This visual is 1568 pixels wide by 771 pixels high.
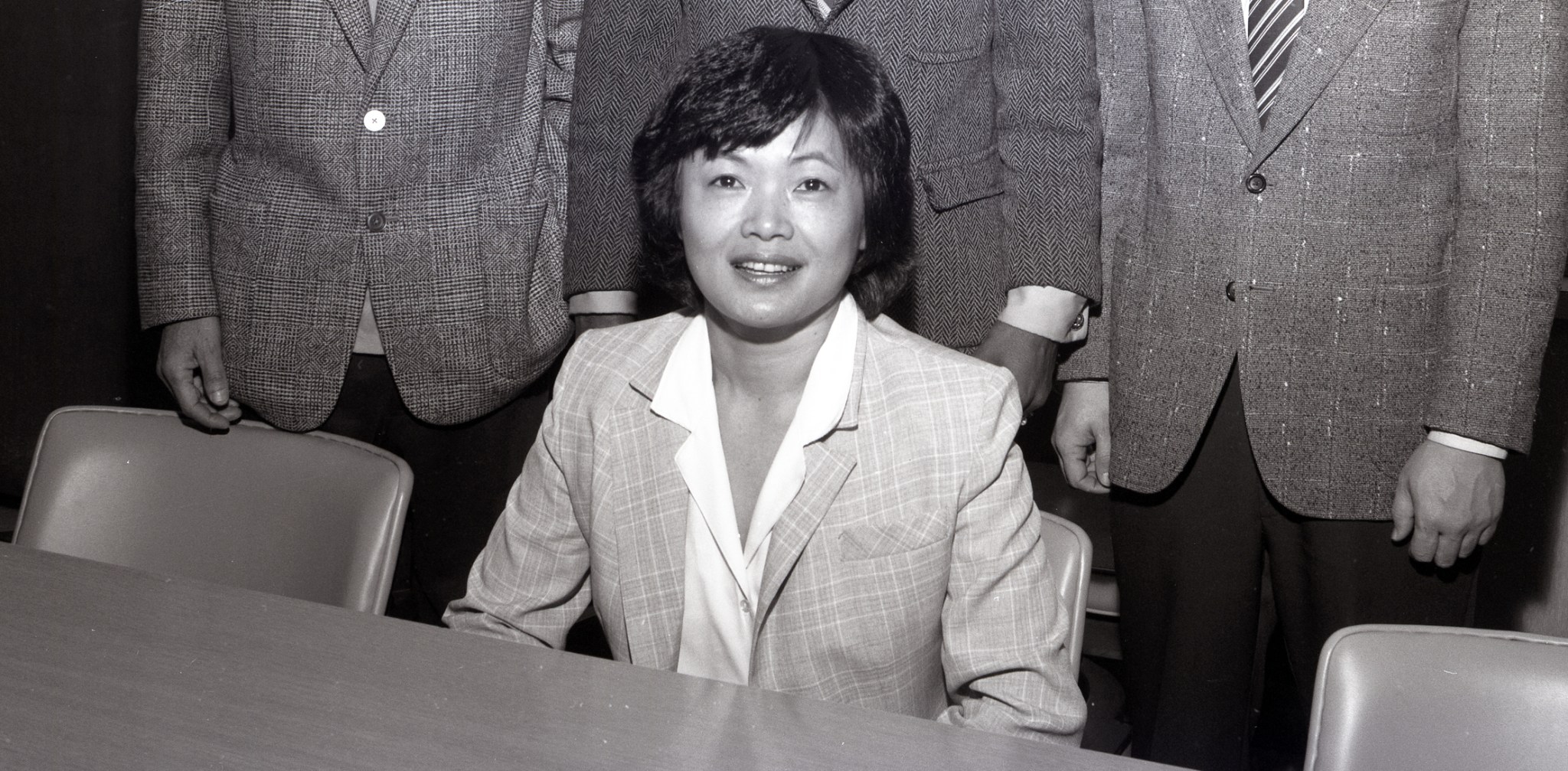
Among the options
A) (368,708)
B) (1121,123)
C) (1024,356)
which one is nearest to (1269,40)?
(1121,123)

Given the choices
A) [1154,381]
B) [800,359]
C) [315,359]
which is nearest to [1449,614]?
[1154,381]

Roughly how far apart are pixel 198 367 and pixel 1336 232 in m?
1.53

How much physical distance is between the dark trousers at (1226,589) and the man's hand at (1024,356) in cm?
19

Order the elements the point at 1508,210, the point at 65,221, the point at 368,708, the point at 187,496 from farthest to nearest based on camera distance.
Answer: the point at 65,221 → the point at 187,496 → the point at 1508,210 → the point at 368,708

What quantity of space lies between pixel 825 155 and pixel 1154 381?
574 millimetres

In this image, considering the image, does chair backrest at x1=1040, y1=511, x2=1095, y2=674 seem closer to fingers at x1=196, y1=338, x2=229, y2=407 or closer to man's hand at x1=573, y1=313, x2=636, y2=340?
man's hand at x1=573, y1=313, x2=636, y2=340

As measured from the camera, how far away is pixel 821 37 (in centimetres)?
141

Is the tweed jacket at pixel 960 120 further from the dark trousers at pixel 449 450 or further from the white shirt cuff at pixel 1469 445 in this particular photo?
the white shirt cuff at pixel 1469 445

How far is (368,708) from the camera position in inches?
40.9

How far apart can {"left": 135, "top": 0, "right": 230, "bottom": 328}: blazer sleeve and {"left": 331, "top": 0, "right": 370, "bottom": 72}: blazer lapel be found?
0.20 m

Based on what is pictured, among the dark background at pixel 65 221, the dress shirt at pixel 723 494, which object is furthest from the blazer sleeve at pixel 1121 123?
the dark background at pixel 65 221

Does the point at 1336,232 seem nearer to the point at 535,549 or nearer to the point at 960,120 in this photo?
the point at 960,120

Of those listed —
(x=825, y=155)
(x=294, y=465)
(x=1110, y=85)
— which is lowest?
(x=294, y=465)

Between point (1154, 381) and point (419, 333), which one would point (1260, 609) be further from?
point (419, 333)
